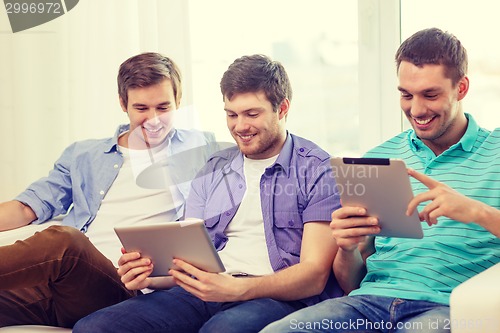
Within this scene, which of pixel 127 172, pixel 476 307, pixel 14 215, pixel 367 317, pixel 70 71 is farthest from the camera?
pixel 70 71

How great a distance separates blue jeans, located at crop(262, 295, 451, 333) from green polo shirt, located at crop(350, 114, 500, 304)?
0.12 feet

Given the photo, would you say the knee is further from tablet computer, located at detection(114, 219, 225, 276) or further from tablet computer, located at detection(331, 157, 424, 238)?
tablet computer, located at detection(331, 157, 424, 238)

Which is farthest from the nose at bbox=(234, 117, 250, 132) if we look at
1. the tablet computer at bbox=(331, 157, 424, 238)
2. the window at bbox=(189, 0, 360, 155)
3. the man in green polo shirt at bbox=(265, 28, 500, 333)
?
the window at bbox=(189, 0, 360, 155)

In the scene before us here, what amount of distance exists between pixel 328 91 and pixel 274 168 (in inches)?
31.3

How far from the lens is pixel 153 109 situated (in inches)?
104

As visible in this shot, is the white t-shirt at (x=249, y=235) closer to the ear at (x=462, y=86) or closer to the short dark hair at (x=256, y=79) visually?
the short dark hair at (x=256, y=79)

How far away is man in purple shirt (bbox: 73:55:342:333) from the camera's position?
2.07m

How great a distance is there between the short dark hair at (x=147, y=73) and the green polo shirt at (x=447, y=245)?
0.91 m

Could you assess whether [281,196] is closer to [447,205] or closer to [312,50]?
[447,205]

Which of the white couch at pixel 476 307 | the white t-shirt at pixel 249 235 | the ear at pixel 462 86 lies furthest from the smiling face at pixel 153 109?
the white couch at pixel 476 307

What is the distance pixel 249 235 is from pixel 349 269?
1.05 feet

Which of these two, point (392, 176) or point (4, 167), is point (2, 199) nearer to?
point (4, 167)

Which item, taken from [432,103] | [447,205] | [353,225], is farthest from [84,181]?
[447,205]

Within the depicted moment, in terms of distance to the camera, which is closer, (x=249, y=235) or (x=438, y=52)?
(x=438, y=52)
